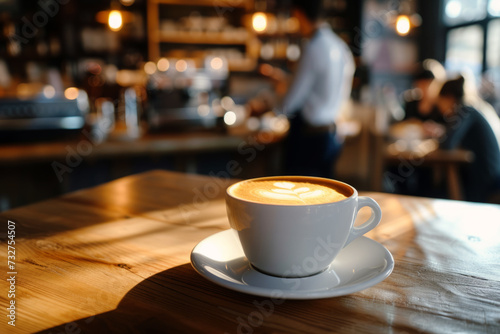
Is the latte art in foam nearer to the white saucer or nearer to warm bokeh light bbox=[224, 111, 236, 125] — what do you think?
the white saucer

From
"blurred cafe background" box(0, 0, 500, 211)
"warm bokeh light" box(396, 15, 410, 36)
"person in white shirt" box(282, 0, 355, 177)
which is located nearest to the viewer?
"blurred cafe background" box(0, 0, 500, 211)

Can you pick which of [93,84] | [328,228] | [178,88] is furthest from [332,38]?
[328,228]

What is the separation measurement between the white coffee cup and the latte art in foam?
2 cm

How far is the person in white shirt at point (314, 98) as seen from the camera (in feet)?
9.70

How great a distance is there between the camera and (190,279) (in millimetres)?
624

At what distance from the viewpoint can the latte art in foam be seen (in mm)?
616

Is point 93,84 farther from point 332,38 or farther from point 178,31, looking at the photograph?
point 178,31

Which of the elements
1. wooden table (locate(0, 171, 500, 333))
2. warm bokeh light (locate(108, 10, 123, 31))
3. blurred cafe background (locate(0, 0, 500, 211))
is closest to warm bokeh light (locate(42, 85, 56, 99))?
blurred cafe background (locate(0, 0, 500, 211))

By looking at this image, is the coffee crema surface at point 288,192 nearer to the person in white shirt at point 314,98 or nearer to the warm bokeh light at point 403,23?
the person in white shirt at point 314,98

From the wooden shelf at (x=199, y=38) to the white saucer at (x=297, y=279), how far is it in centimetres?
578

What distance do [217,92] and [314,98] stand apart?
3.55ft

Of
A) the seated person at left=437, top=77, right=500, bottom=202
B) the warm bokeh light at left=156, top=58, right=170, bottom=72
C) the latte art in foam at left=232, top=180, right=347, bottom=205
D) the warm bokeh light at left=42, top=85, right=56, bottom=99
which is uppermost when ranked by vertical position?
the warm bokeh light at left=156, top=58, right=170, bottom=72

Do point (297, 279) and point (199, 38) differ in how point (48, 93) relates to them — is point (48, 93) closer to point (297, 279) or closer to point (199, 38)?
point (297, 279)

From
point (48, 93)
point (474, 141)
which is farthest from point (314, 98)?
point (48, 93)
